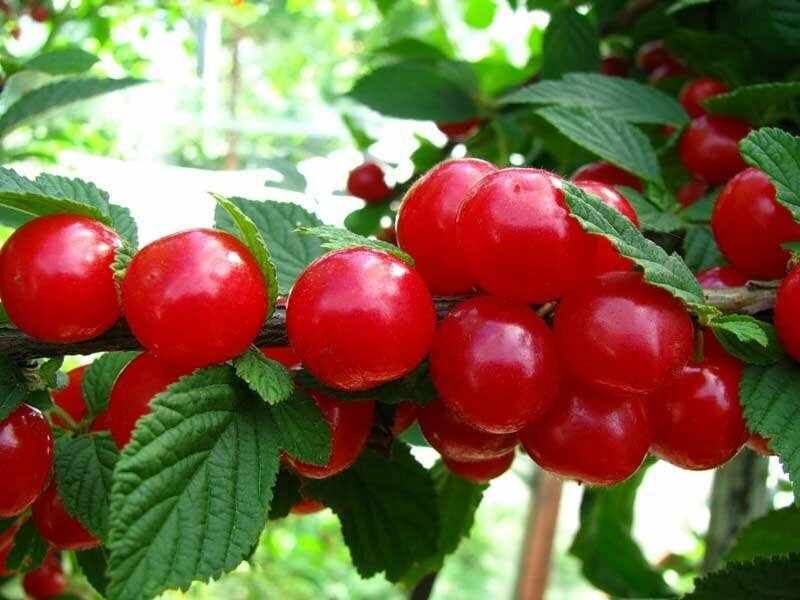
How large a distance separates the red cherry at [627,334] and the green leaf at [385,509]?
194 mm

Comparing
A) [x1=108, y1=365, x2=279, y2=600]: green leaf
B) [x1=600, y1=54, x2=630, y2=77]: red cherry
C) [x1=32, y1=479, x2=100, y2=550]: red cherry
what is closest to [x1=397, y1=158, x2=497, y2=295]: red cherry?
[x1=108, y1=365, x2=279, y2=600]: green leaf

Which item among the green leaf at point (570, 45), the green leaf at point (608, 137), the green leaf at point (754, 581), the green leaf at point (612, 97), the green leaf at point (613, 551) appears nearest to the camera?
the green leaf at point (754, 581)

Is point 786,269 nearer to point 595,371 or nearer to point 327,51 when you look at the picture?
point 595,371

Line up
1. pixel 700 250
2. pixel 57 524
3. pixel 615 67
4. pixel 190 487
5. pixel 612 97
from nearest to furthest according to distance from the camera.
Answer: pixel 190 487, pixel 57 524, pixel 700 250, pixel 612 97, pixel 615 67

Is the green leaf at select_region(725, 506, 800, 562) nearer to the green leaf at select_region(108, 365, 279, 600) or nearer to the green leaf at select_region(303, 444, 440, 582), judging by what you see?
the green leaf at select_region(303, 444, 440, 582)

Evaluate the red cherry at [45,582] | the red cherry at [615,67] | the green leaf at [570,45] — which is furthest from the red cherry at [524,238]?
the red cherry at [45,582]

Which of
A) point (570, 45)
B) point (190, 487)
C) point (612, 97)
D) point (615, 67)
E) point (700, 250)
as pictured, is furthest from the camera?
point (615, 67)

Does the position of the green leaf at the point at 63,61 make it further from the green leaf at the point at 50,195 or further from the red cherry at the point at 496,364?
the red cherry at the point at 496,364

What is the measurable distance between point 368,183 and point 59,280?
0.64 metres

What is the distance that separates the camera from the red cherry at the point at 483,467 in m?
0.52

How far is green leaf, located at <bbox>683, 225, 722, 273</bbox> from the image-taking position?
1.90 feet

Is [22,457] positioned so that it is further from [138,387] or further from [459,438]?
[459,438]

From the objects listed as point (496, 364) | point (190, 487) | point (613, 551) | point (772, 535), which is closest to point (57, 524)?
point (190, 487)

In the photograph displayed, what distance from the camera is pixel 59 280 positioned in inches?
14.7
